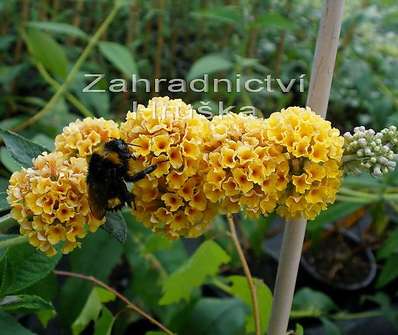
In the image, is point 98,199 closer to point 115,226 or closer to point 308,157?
point 115,226

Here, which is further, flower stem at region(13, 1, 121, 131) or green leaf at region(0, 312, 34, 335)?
flower stem at region(13, 1, 121, 131)

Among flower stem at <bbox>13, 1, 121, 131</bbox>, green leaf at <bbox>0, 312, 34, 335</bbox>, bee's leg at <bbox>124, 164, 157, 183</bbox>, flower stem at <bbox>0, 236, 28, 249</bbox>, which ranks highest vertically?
flower stem at <bbox>13, 1, 121, 131</bbox>

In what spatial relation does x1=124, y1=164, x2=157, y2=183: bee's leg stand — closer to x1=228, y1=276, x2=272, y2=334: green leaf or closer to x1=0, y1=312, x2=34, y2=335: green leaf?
x1=0, y1=312, x2=34, y2=335: green leaf

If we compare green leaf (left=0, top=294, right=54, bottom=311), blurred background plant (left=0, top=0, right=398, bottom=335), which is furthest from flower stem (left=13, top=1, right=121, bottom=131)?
green leaf (left=0, top=294, right=54, bottom=311)

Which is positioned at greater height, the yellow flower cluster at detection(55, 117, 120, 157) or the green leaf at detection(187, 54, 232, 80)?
the green leaf at detection(187, 54, 232, 80)

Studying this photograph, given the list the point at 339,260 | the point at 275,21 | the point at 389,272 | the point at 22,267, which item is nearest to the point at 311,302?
the point at 389,272

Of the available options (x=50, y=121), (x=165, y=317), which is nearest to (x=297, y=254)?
(x=165, y=317)

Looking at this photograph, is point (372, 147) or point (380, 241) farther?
point (380, 241)

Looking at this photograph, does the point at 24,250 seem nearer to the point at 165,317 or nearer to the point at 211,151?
the point at 211,151
